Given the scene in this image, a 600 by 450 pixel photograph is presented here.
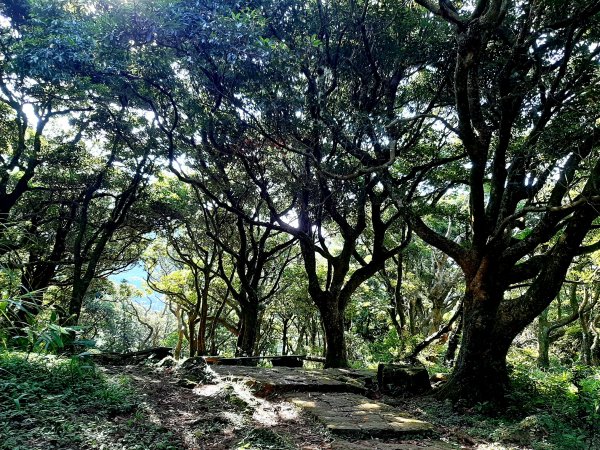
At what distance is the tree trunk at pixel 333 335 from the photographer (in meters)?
10.9

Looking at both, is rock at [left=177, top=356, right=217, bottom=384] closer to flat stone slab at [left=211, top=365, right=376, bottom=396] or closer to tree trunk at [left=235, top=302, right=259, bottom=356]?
flat stone slab at [left=211, top=365, right=376, bottom=396]

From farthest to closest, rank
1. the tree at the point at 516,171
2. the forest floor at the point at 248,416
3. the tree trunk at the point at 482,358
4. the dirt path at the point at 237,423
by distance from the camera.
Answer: the tree trunk at the point at 482,358
the tree at the point at 516,171
the dirt path at the point at 237,423
the forest floor at the point at 248,416

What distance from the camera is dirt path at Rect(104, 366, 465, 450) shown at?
159 inches

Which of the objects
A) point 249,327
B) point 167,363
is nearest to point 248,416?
point 167,363

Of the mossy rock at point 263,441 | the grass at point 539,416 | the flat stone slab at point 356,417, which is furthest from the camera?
the grass at point 539,416

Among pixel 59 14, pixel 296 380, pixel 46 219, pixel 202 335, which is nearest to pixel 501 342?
pixel 296 380

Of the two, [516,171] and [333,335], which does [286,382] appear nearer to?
[333,335]

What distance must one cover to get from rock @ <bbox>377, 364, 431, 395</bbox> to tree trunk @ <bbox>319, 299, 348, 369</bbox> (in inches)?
127

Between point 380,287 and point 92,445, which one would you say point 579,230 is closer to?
point 92,445

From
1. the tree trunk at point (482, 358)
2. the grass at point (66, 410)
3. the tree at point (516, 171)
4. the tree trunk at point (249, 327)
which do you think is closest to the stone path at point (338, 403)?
the tree trunk at point (482, 358)

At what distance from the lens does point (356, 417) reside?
5020 millimetres

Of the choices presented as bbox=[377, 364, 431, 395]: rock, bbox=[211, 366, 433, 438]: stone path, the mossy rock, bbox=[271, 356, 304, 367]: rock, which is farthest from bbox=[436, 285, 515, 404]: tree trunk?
bbox=[271, 356, 304, 367]: rock

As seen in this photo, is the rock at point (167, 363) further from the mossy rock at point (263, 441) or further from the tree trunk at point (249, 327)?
the mossy rock at point (263, 441)

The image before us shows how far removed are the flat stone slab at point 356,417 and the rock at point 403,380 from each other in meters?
1.43
